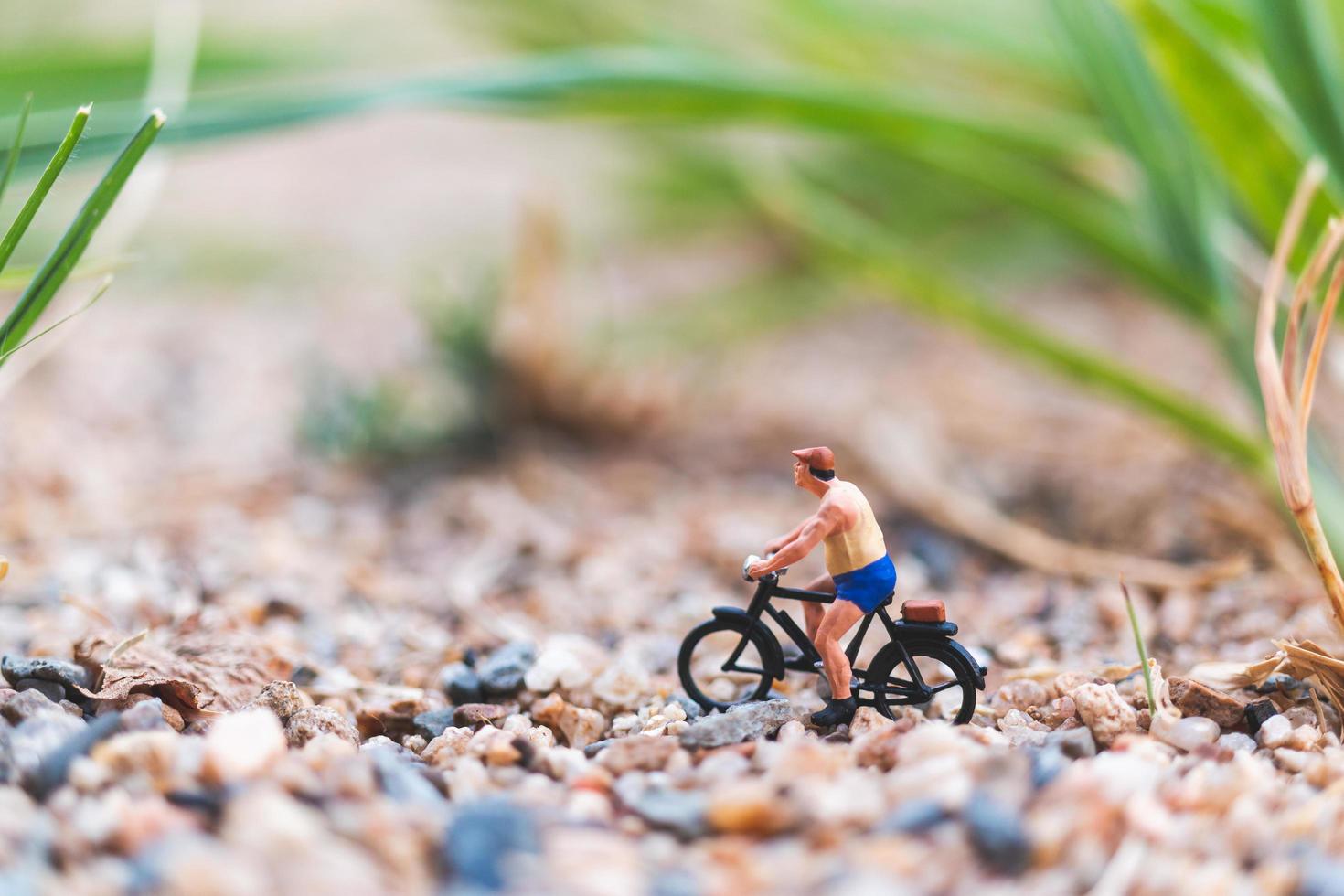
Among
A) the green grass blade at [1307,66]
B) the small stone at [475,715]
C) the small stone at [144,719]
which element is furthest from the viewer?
the green grass blade at [1307,66]

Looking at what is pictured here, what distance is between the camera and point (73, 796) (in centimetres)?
53

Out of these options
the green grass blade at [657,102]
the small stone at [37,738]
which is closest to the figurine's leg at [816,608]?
the small stone at [37,738]

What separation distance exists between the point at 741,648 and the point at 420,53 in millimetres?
2547

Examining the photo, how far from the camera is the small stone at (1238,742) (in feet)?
2.07

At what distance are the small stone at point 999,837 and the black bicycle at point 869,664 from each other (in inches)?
6.4

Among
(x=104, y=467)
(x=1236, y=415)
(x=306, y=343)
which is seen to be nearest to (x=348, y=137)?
(x=306, y=343)

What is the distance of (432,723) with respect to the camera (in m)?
0.69

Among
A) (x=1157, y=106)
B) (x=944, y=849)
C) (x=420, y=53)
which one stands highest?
(x=420, y=53)

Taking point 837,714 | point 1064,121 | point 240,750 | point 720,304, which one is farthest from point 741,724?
point 720,304

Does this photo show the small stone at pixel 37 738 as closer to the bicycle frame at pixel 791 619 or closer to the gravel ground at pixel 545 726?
the gravel ground at pixel 545 726

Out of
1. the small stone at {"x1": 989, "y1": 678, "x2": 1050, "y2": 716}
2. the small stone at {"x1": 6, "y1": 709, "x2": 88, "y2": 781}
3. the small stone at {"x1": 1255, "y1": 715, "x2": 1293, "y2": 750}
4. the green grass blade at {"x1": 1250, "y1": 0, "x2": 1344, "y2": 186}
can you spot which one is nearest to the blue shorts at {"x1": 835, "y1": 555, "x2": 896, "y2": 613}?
the small stone at {"x1": 989, "y1": 678, "x2": 1050, "y2": 716}

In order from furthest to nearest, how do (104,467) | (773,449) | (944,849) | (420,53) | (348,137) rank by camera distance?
(348,137) → (420,53) → (773,449) → (104,467) → (944,849)

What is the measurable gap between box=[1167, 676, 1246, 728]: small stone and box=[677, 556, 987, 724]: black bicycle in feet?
0.45

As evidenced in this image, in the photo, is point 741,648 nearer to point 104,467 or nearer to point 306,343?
point 104,467
